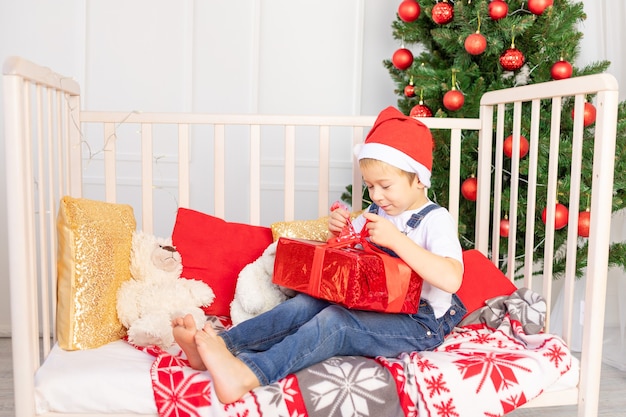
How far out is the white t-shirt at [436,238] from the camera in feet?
4.34

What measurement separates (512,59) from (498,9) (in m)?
0.15

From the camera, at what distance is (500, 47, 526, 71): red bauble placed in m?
1.91

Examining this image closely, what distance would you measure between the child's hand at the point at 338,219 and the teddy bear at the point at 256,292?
18cm

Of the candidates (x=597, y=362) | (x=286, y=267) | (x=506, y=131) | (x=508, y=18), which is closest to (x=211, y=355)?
(x=286, y=267)

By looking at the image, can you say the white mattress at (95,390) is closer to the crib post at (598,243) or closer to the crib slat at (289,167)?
the crib slat at (289,167)

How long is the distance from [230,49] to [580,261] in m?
1.42

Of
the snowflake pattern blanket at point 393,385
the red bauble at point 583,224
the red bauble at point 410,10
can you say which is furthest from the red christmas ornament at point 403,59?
the snowflake pattern blanket at point 393,385

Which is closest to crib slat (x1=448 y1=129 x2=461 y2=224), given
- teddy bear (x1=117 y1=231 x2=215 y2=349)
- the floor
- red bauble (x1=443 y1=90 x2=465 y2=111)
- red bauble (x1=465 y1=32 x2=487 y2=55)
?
red bauble (x1=443 y1=90 x2=465 y2=111)

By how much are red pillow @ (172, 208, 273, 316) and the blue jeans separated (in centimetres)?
31

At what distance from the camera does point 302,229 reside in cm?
165

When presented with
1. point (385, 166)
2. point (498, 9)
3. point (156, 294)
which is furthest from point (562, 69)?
point (156, 294)

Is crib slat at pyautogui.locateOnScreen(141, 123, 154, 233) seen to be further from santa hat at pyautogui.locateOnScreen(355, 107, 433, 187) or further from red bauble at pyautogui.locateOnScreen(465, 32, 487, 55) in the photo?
red bauble at pyautogui.locateOnScreen(465, 32, 487, 55)

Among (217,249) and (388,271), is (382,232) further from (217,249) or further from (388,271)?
(217,249)

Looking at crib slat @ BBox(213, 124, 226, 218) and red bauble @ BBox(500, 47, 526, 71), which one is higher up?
red bauble @ BBox(500, 47, 526, 71)
